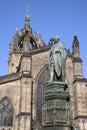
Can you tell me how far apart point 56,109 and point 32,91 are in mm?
15928

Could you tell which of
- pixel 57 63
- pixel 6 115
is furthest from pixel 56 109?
pixel 6 115

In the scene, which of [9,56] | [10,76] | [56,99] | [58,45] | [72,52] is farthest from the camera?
[9,56]

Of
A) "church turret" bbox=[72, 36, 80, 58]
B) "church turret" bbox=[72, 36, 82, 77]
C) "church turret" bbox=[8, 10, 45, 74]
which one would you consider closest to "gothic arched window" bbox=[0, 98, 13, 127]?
"church turret" bbox=[72, 36, 82, 77]

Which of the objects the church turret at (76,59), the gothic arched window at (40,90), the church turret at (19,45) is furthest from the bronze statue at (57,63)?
the church turret at (19,45)

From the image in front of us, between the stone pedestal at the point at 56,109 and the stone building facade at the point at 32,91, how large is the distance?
1340 cm

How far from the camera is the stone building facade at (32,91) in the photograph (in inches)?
875

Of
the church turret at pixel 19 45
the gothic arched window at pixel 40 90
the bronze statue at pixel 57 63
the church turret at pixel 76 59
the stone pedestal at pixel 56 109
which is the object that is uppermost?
the church turret at pixel 19 45

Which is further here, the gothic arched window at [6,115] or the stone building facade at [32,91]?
the gothic arched window at [6,115]

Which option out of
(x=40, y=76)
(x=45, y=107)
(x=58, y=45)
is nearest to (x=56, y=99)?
(x=45, y=107)

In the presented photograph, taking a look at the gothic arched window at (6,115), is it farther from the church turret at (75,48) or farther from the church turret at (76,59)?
the church turret at (75,48)

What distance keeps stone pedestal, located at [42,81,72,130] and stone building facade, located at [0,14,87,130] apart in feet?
44.0

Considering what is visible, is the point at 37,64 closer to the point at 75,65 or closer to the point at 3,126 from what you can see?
the point at 75,65

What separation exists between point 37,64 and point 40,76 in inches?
46.2

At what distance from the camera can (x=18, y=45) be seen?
39688mm
